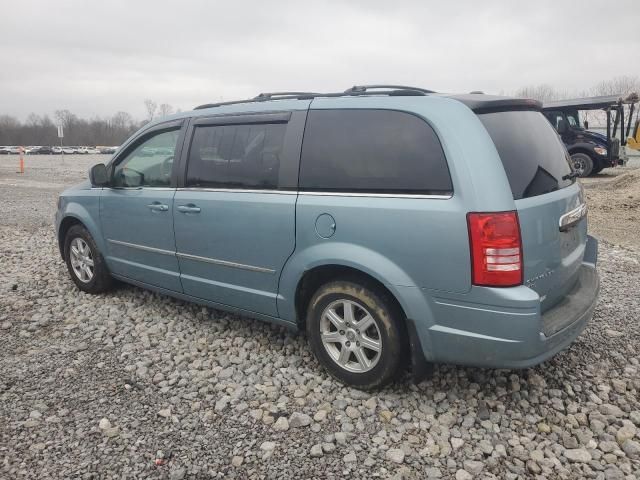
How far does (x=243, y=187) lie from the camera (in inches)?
139

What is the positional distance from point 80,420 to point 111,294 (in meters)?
2.24

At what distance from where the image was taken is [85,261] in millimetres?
5004

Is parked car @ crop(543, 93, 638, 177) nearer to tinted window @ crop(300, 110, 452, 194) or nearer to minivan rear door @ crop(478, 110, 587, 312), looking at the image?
minivan rear door @ crop(478, 110, 587, 312)

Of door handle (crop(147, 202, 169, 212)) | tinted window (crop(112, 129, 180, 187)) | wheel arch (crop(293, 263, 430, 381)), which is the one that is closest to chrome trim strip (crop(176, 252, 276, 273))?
wheel arch (crop(293, 263, 430, 381))

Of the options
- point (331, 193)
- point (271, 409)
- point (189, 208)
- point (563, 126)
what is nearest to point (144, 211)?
point (189, 208)

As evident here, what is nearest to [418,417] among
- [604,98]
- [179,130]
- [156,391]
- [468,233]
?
[468,233]

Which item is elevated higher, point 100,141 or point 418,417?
point 100,141

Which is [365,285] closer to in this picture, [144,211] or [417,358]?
[417,358]

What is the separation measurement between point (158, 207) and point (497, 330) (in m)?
2.74

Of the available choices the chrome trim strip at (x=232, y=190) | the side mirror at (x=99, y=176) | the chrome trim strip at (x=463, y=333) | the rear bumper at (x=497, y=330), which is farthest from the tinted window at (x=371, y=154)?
the side mirror at (x=99, y=176)

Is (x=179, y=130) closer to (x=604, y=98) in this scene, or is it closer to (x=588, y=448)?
(x=588, y=448)

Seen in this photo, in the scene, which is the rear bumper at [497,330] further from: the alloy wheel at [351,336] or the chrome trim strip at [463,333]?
the alloy wheel at [351,336]

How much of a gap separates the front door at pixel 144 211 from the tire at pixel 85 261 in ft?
0.63

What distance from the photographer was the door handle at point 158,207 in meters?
4.01
